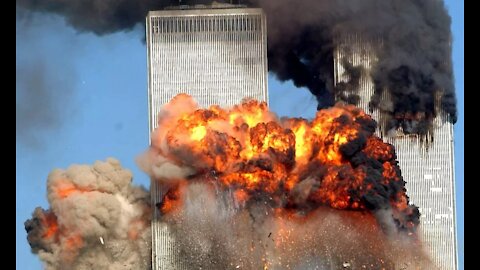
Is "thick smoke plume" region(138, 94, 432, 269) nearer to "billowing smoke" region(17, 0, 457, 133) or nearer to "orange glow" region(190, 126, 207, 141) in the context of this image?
"orange glow" region(190, 126, 207, 141)

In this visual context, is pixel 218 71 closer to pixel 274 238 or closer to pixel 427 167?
pixel 427 167

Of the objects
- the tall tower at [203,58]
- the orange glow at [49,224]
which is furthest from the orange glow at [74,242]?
the tall tower at [203,58]

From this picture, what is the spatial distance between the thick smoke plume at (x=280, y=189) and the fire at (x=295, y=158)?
0.27ft

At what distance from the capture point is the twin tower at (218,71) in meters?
168

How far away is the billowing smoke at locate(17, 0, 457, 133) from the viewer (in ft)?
515

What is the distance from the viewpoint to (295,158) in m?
149

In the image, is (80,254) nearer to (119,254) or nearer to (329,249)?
(119,254)

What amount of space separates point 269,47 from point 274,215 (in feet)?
71.8

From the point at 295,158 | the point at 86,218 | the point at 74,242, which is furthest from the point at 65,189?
the point at 295,158

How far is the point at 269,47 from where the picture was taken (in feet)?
547

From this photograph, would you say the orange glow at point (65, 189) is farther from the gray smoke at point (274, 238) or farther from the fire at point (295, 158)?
the fire at point (295, 158)

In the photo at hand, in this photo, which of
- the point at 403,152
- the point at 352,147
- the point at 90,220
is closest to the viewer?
the point at 352,147

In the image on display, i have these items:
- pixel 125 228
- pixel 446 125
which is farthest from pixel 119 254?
pixel 446 125

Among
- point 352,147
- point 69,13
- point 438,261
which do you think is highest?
point 69,13
